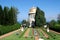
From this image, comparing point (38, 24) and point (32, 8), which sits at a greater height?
point (32, 8)

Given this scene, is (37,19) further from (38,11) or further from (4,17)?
(4,17)

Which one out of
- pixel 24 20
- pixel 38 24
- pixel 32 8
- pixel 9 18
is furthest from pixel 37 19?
pixel 24 20

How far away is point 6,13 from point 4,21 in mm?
2585

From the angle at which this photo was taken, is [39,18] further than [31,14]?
No

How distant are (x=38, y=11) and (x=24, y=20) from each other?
22.8 meters

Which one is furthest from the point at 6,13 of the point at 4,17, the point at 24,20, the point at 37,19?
the point at 24,20

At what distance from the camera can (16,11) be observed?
71.0 meters

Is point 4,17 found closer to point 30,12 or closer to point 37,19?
point 37,19

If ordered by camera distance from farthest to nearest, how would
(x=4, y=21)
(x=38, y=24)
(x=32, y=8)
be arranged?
(x=32, y=8) < (x=38, y=24) < (x=4, y=21)

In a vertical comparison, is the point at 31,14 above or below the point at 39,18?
above

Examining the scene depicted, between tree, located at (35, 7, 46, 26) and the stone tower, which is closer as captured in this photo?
tree, located at (35, 7, 46, 26)

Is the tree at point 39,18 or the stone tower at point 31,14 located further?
the stone tower at point 31,14

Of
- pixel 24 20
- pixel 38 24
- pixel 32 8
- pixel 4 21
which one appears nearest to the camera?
pixel 4 21

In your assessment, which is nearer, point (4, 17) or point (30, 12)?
point (4, 17)
